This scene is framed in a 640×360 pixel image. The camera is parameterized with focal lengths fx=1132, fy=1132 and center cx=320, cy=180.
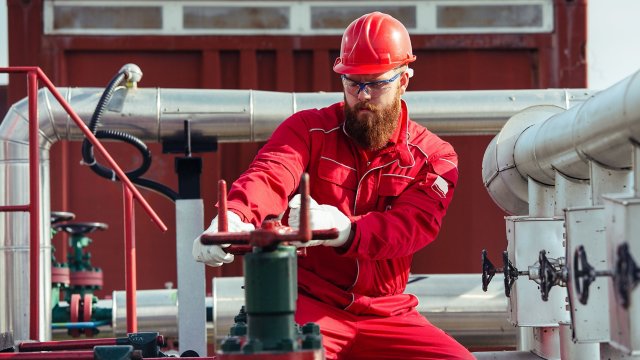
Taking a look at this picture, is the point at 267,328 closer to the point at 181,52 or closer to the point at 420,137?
the point at 420,137

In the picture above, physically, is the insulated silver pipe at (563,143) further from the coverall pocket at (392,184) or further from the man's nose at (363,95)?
the man's nose at (363,95)

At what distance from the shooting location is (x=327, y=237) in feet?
8.53

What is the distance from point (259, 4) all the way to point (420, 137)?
3629mm

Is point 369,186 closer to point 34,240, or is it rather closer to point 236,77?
point 34,240

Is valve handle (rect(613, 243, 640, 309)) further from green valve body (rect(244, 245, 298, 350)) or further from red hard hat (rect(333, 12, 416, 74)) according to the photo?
red hard hat (rect(333, 12, 416, 74))

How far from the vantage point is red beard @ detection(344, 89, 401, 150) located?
12.1 feet

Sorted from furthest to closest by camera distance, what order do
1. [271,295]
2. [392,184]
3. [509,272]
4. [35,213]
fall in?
[35,213] < [509,272] < [392,184] < [271,295]

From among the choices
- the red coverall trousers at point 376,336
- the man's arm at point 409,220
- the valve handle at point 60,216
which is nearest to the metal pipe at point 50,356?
the red coverall trousers at point 376,336

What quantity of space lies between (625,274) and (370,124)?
1.19m

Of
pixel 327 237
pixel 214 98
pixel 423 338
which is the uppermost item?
pixel 214 98

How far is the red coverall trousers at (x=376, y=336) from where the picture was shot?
357 cm

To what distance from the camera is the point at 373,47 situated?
373cm

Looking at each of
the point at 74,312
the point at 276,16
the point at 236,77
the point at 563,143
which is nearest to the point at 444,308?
the point at 74,312

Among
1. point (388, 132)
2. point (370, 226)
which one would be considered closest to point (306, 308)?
point (370, 226)
